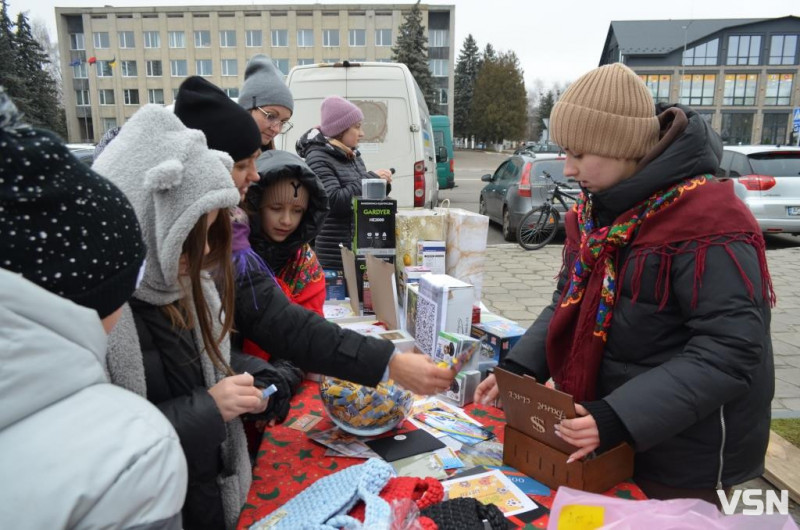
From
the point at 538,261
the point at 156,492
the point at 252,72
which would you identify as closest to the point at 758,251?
the point at 156,492

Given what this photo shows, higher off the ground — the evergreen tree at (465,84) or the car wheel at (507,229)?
the evergreen tree at (465,84)

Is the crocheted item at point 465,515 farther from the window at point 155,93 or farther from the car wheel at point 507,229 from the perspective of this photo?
the window at point 155,93

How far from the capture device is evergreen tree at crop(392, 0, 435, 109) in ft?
137

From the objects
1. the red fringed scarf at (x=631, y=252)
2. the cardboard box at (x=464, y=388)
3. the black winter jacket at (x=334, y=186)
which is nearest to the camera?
the red fringed scarf at (x=631, y=252)

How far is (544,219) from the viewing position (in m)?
9.00

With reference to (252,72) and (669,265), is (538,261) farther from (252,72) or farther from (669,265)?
(669,265)

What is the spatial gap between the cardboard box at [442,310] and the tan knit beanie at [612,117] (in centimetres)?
74

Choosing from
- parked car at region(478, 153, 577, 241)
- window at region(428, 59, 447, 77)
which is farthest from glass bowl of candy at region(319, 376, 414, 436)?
window at region(428, 59, 447, 77)

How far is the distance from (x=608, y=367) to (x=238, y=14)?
2120 inches

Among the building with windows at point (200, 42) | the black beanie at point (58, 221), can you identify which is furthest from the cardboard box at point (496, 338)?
the building with windows at point (200, 42)

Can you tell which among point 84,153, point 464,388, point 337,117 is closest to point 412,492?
point 464,388

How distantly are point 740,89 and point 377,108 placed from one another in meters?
52.2

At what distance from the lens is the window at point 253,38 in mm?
48500

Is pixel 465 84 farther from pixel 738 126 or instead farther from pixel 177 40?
pixel 177 40
